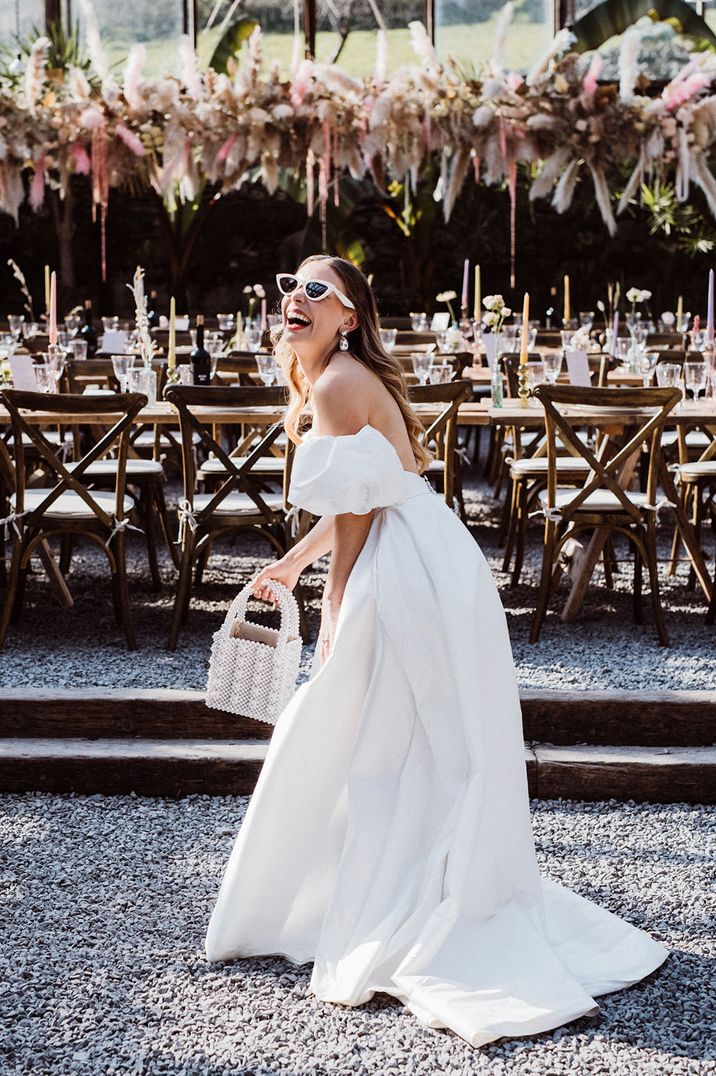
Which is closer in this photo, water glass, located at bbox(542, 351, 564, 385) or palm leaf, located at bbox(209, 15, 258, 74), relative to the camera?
water glass, located at bbox(542, 351, 564, 385)

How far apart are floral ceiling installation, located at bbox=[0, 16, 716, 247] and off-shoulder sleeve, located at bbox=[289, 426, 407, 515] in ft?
13.8

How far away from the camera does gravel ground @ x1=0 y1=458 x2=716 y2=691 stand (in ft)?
13.7

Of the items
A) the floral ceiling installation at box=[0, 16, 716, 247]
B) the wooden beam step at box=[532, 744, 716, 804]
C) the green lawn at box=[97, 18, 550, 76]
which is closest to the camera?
the wooden beam step at box=[532, 744, 716, 804]

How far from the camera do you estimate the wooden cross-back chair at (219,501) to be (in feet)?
14.3

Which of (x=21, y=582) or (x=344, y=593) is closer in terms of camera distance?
(x=344, y=593)

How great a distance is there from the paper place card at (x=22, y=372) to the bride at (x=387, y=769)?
2.83m

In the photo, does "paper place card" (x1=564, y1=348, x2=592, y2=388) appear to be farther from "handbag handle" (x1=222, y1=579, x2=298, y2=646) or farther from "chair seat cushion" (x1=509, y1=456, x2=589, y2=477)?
"handbag handle" (x1=222, y1=579, x2=298, y2=646)

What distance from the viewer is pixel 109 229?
12.5 m

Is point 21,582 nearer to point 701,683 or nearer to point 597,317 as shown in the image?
point 701,683

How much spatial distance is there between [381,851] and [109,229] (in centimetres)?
1076

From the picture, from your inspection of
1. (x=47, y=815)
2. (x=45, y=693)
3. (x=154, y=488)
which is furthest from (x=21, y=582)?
(x=47, y=815)

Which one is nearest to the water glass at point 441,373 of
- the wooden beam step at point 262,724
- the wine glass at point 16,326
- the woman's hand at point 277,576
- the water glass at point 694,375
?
the water glass at point 694,375

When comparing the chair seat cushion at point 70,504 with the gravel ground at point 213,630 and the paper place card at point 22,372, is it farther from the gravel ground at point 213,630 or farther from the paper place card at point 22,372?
the paper place card at point 22,372

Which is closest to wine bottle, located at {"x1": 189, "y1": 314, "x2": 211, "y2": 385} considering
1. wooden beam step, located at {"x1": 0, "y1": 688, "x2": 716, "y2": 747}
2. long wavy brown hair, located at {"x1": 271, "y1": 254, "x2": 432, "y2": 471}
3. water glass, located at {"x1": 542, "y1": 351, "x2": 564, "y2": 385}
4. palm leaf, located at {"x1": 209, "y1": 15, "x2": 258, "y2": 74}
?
water glass, located at {"x1": 542, "y1": 351, "x2": 564, "y2": 385}
